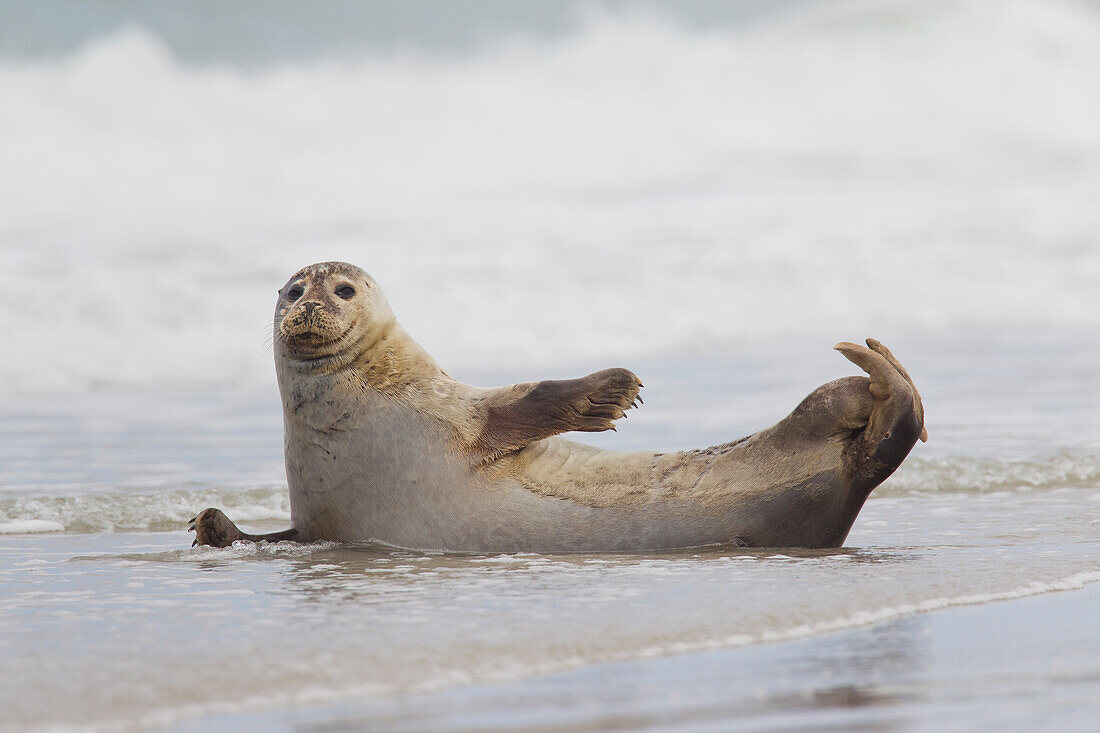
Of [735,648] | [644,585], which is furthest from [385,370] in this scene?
[735,648]

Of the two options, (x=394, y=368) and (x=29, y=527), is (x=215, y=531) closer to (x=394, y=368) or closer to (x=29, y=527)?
(x=394, y=368)

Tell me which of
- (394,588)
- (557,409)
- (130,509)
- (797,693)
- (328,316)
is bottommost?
(797,693)

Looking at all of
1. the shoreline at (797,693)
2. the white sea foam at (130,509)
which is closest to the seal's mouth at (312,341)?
the white sea foam at (130,509)

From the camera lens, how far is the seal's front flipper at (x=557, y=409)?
19.7ft

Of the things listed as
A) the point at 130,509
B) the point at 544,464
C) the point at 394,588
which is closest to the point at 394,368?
the point at 544,464

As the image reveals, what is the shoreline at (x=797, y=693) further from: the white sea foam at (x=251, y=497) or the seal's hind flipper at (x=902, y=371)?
the white sea foam at (x=251, y=497)

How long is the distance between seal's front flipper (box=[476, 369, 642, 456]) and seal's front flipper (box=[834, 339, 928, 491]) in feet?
3.13

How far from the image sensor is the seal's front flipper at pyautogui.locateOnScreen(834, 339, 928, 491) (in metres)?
5.69

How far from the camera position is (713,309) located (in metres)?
20.8

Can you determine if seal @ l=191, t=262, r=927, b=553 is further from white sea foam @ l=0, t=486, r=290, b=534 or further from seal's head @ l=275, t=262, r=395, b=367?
white sea foam @ l=0, t=486, r=290, b=534

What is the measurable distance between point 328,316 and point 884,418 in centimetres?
256

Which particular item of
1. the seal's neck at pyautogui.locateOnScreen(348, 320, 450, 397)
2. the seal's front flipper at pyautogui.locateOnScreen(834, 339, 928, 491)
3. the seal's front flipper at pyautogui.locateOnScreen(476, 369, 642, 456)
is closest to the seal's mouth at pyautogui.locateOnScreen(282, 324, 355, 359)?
the seal's neck at pyautogui.locateOnScreen(348, 320, 450, 397)

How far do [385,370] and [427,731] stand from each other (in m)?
3.33

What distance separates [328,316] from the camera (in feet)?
21.4
